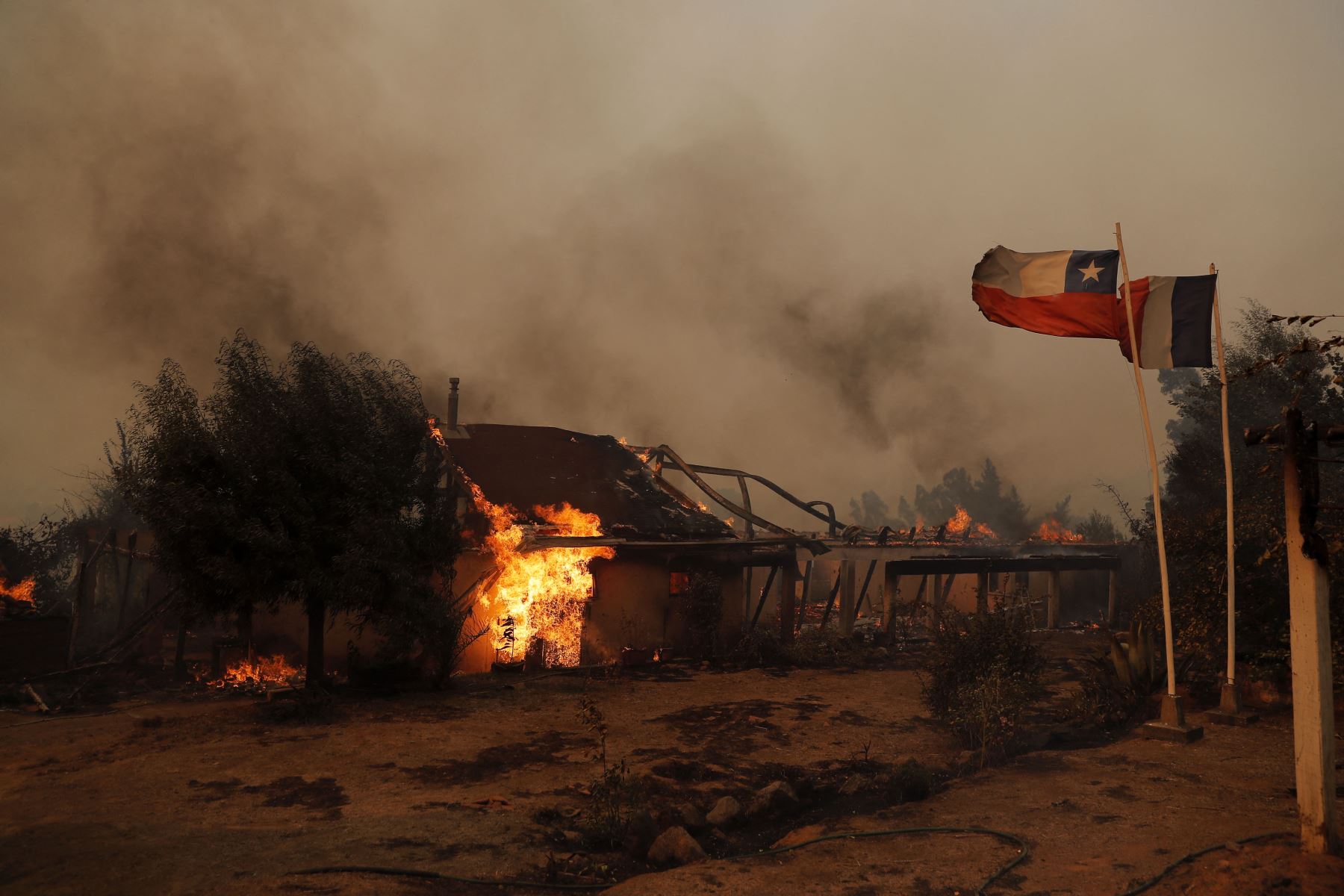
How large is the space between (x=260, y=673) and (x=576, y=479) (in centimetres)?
906

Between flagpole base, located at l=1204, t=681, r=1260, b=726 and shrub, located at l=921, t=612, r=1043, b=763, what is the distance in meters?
2.42

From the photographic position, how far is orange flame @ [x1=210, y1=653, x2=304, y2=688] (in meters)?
16.3

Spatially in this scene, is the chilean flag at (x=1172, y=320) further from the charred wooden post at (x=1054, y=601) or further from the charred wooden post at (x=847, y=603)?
the charred wooden post at (x=1054, y=601)

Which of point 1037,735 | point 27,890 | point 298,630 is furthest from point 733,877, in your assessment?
point 298,630

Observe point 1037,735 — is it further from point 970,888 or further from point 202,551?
point 202,551

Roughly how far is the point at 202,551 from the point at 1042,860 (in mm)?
12670

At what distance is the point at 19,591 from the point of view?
18828 mm

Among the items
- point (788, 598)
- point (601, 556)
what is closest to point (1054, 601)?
point (788, 598)

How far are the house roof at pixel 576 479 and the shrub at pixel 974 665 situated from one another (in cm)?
830

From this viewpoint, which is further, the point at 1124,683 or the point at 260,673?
the point at 260,673

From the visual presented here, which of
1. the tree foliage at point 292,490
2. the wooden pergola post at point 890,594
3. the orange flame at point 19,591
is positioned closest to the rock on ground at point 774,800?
the tree foliage at point 292,490

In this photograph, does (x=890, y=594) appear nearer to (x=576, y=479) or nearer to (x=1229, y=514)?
(x=576, y=479)

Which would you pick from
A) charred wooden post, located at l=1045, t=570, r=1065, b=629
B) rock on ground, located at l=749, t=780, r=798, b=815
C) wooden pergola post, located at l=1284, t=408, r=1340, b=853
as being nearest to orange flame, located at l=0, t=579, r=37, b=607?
rock on ground, located at l=749, t=780, r=798, b=815

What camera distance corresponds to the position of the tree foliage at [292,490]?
12.8 meters
